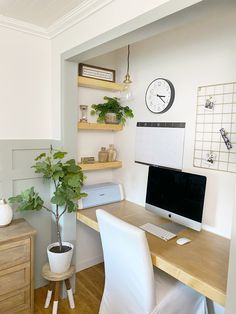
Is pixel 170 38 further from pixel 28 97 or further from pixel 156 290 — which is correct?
pixel 156 290

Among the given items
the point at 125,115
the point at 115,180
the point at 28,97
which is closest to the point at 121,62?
the point at 125,115

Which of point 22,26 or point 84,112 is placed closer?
point 22,26

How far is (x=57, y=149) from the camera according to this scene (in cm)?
220

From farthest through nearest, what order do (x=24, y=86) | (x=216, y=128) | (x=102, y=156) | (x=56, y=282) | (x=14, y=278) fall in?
(x=102, y=156) → (x=24, y=86) → (x=56, y=282) → (x=14, y=278) → (x=216, y=128)

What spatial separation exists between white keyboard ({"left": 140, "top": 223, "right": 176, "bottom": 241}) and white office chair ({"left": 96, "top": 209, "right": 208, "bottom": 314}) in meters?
0.25

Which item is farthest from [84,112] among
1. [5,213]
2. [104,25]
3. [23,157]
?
[5,213]

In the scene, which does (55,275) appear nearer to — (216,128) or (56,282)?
(56,282)

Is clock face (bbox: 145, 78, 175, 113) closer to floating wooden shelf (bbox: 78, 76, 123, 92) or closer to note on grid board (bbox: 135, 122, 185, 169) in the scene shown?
note on grid board (bbox: 135, 122, 185, 169)

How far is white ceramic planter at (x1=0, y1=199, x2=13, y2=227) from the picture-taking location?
1.88 metres

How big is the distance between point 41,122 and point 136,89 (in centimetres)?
97

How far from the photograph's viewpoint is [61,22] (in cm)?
191

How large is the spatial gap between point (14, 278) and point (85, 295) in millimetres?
728

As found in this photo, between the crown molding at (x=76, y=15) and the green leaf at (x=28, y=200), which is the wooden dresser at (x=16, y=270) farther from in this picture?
the crown molding at (x=76, y=15)

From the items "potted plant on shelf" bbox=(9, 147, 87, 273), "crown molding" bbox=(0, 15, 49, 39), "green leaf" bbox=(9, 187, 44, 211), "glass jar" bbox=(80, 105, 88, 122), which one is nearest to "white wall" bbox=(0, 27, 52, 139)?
"crown molding" bbox=(0, 15, 49, 39)
